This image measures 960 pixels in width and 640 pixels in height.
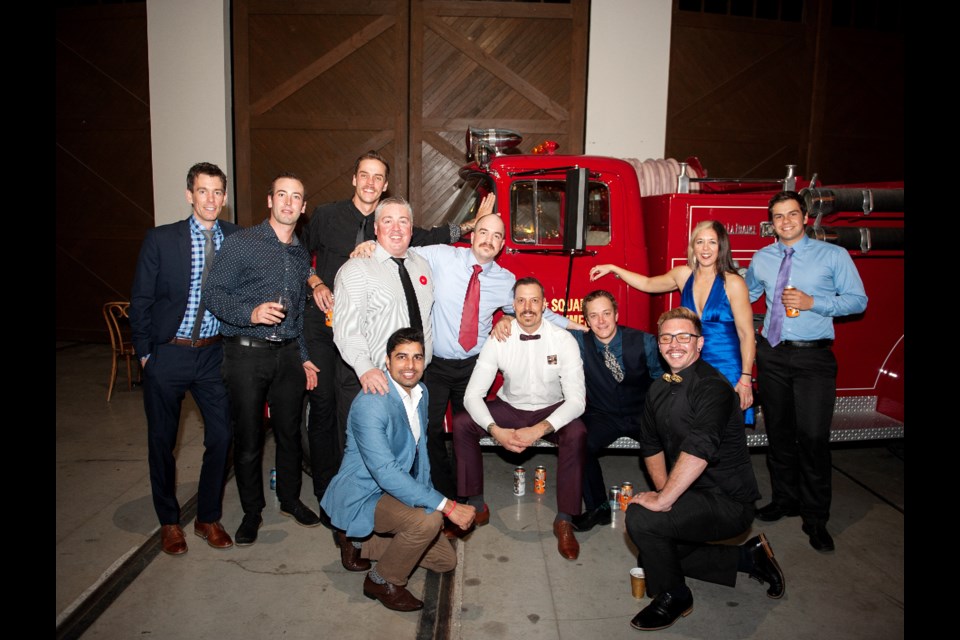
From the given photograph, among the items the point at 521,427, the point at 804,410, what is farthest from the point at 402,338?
the point at 804,410

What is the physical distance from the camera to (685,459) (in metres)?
2.83

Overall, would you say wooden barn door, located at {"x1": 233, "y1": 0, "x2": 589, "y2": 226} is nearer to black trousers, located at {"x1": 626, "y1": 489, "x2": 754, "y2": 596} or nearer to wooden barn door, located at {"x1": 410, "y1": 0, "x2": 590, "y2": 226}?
wooden barn door, located at {"x1": 410, "y1": 0, "x2": 590, "y2": 226}

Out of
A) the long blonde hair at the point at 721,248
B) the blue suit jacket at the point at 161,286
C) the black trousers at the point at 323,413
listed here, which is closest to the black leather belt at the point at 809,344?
the long blonde hair at the point at 721,248

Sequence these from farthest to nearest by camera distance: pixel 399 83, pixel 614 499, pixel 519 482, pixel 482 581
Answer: pixel 399 83
pixel 519 482
pixel 614 499
pixel 482 581

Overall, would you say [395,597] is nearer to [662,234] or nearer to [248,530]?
[248,530]

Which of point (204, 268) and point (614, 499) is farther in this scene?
point (614, 499)

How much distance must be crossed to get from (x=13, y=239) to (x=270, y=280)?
1.87 meters

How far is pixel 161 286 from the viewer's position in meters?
3.29

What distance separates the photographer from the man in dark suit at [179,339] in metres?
3.26

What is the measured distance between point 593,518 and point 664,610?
955mm

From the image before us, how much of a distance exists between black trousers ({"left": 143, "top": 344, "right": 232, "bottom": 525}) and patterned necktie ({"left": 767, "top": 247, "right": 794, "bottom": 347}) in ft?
10.6

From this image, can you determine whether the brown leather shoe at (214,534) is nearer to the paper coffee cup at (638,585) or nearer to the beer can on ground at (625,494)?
the paper coffee cup at (638,585)

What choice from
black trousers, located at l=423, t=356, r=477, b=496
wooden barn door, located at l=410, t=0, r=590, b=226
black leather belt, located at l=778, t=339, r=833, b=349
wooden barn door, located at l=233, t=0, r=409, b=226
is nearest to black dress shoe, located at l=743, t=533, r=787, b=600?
black leather belt, located at l=778, t=339, r=833, b=349

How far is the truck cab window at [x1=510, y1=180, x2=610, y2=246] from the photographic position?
4.06 metres
